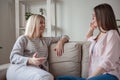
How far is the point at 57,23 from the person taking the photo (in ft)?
13.0

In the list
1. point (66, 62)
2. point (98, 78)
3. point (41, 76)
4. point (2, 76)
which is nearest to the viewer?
point (98, 78)

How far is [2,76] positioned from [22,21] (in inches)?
80.8

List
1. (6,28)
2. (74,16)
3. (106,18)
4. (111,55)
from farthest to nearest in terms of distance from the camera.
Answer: (6,28), (74,16), (106,18), (111,55)

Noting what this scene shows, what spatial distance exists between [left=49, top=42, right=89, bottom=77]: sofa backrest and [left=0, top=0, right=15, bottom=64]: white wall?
2.16 meters

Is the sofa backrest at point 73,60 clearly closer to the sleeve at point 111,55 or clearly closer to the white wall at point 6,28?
the sleeve at point 111,55

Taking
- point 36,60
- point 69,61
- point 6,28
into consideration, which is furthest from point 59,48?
point 6,28

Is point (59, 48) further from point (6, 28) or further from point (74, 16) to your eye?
point (6, 28)

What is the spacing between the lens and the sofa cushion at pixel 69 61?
6.72 ft

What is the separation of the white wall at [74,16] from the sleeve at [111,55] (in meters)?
2.23

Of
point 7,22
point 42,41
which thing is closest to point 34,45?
point 42,41

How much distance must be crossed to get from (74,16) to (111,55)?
2386 millimetres

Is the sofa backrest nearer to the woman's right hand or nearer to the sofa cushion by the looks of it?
the sofa cushion

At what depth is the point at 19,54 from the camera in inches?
74.3

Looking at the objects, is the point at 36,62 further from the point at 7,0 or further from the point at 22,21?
the point at 7,0
